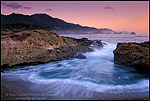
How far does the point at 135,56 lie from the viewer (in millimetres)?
5852

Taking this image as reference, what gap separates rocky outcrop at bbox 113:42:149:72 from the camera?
5577 mm

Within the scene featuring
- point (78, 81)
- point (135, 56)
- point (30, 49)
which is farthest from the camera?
point (30, 49)

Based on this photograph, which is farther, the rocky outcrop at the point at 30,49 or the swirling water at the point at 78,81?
the rocky outcrop at the point at 30,49

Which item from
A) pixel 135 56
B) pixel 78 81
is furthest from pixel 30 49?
pixel 135 56

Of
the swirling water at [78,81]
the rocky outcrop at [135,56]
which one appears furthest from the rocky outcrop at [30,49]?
the rocky outcrop at [135,56]

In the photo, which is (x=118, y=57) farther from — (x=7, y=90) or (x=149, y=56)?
(x=7, y=90)

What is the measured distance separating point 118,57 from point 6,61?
6.29 metres

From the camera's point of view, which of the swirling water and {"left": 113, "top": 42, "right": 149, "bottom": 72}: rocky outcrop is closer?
the swirling water

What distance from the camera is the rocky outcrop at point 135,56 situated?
558 centimetres

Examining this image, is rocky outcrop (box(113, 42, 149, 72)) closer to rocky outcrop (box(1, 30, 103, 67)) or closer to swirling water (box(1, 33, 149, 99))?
swirling water (box(1, 33, 149, 99))

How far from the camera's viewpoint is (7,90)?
12.5 ft

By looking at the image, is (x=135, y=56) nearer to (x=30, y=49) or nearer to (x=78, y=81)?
(x=78, y=81)

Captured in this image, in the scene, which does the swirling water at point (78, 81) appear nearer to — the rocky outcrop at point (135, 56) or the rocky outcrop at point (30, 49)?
the rocky outcrop at point (135, 56)

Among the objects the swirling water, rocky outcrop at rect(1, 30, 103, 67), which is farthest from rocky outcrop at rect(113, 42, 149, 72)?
rocky outcrop at rect(1, 30, 103, 67)
